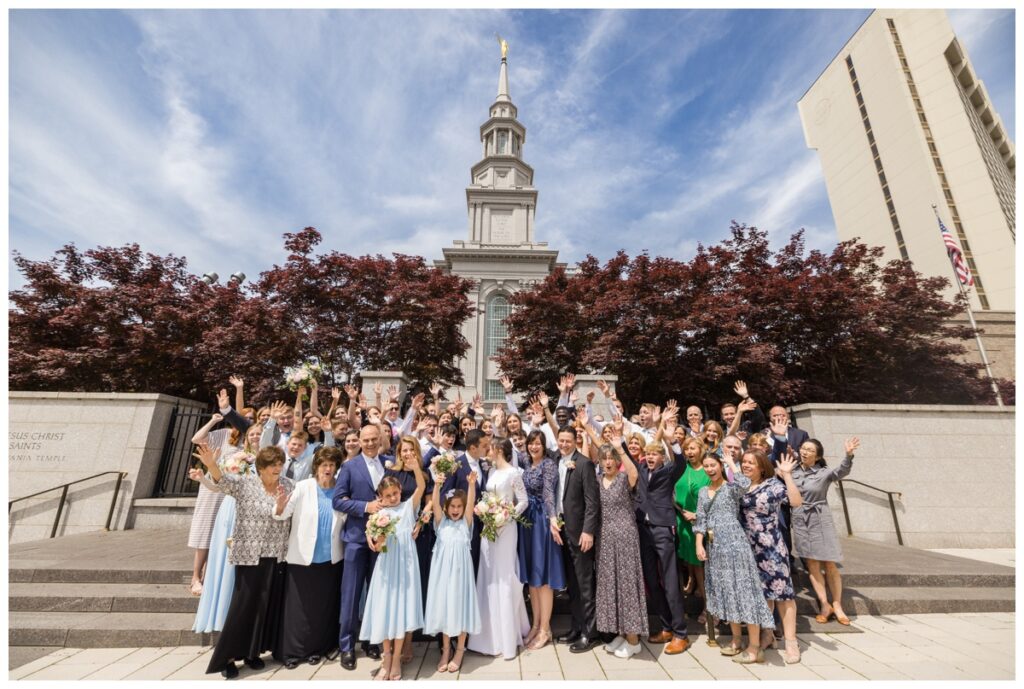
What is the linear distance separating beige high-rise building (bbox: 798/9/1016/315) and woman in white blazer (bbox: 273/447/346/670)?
4353cm

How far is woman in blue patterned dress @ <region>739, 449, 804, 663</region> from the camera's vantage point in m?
4.12

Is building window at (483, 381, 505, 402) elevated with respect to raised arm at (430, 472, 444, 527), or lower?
elevated

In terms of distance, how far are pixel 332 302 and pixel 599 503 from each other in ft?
40.1

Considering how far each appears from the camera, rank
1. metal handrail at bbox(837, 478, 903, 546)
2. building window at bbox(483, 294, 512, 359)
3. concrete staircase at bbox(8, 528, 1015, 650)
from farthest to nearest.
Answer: building window at bbox(483, 294, 512, 359) → metal handrail at bbox(837, 478, 903, 546) → concrete staircase at bbox(8, 528, 1015, 650)

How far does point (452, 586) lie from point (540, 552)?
981 millimetres

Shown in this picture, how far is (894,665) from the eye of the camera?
396 centimetres

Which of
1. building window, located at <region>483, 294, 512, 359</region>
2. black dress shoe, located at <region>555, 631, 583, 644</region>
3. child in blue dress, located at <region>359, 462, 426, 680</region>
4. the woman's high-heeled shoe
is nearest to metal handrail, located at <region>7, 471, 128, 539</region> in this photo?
child in blue dress, located at <region>359, 462, 426, 680</region>

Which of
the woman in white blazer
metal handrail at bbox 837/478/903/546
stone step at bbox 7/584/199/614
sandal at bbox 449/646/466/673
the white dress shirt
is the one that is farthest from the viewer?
metal handrail at bbox 837/478/903/546

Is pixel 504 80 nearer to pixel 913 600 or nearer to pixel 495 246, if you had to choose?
pixel 495 246

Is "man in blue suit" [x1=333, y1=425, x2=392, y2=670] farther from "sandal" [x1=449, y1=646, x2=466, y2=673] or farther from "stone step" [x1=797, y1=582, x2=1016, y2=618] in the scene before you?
"stone step" [x1=797, y1=582, x2=1016, y2=618]

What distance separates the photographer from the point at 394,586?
12.5 ft

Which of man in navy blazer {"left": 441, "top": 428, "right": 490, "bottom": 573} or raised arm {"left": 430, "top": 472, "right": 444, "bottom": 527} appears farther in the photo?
man in navy blazer {"left": 441, "top": 428, "right": 490, "bottom": 573}

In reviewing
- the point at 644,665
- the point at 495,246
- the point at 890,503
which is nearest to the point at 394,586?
the point at 644,665

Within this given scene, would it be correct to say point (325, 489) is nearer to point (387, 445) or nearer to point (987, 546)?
point (387, 445)
